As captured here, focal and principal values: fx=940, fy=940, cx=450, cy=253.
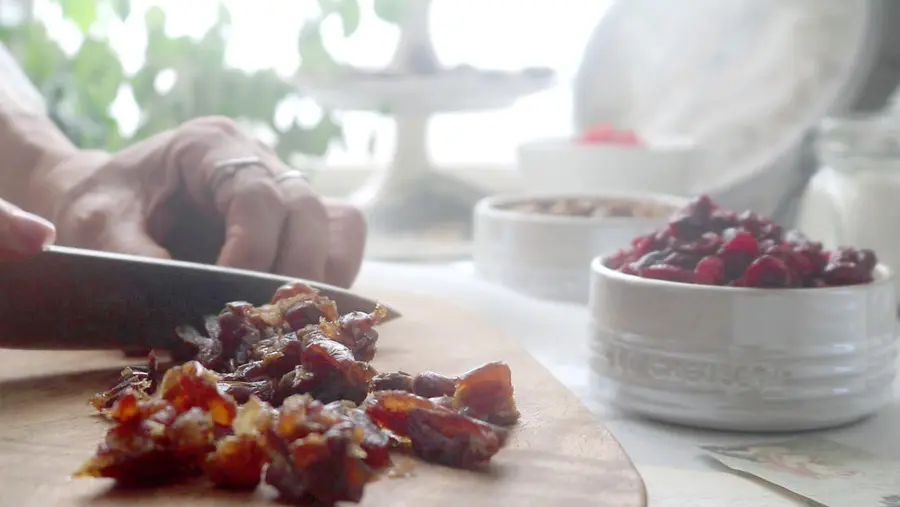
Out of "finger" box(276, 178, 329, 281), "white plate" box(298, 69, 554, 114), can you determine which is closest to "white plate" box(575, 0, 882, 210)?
"white plate" box(298, 69, 554, 114)

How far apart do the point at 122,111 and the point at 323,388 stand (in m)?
1.41

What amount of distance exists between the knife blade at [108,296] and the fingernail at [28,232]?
0.03m

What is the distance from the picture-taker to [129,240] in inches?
35.2

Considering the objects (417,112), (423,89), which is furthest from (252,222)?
(417,112)

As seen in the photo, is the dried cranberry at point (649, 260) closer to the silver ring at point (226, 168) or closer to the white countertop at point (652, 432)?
the white countertop at point (652, 432)

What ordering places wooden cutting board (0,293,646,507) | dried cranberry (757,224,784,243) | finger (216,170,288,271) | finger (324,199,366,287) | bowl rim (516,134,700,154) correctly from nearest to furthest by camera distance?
wooden cutting board (0,293,646,507)
dried cranberry (757,224,784,243)
finger (216,170,288,271)
finger (324,199,366,287)
bowl rim (516,134,700,154)

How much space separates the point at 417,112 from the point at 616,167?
1.35ft

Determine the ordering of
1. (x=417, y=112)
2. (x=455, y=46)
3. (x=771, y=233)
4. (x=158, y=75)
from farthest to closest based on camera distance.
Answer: (x=455, y=46), (x=417, y=112), (x=158, y=75), (x=771, y=233)

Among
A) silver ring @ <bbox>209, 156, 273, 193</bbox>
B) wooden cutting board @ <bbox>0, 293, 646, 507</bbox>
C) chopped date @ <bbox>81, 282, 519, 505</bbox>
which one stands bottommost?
wooden cutting board @ <bbox>0, 293, 646, 507</bbox>

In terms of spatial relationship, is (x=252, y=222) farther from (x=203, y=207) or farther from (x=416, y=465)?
(x=416, y=465)

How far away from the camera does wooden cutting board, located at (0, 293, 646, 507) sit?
514 millimetres

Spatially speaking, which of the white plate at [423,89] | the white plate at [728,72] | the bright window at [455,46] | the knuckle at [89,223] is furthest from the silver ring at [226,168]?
the white plate at [728,72]

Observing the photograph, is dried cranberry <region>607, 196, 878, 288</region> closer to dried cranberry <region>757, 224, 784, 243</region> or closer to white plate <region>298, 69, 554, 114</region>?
dried cranberry <region>757, 224, 784, 243</region>

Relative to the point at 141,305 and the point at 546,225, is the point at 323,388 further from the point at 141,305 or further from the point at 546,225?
the point at 546,225
